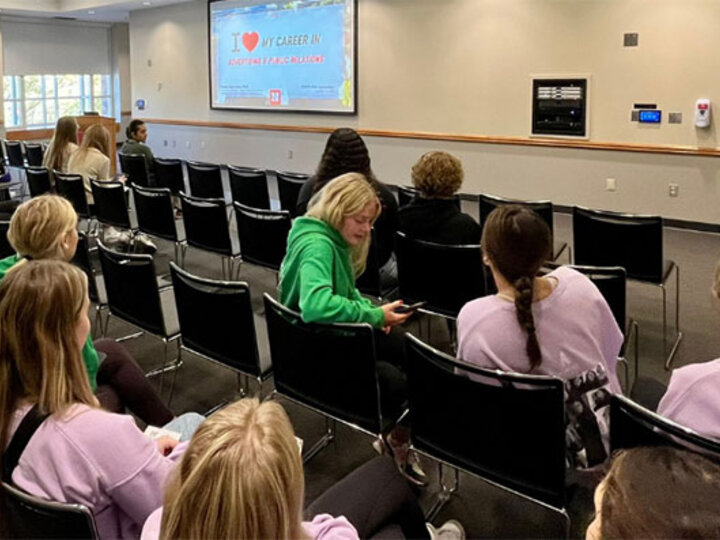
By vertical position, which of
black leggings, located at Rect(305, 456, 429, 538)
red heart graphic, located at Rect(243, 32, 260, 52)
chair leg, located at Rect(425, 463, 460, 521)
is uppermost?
red heart graphic, located at Rect(243, 32, 260, 52)

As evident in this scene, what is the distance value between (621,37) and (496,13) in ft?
5.14

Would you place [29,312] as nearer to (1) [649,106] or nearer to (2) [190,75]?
(1) [649,106]

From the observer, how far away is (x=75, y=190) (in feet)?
18.5

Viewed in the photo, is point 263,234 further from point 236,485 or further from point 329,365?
point 236,485

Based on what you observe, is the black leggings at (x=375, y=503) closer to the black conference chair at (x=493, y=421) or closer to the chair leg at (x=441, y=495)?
the black conference chair at (x=493, y=421)

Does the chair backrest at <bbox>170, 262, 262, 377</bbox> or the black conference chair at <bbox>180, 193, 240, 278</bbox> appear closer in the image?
the chair backrest at <bbox>170, 262, 262, 377</bbox>

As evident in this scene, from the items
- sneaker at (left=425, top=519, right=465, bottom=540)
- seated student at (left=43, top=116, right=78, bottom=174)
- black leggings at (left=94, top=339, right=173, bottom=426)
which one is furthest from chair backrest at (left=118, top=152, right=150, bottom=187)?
sneaker at (left=425, top=519, right=465, bottom=540)

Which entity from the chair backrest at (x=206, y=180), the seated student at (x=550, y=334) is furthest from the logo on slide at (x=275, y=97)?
the seated student at (x=550, y=334)

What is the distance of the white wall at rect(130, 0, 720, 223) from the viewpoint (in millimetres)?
6727

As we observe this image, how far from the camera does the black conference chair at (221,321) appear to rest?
2.67m

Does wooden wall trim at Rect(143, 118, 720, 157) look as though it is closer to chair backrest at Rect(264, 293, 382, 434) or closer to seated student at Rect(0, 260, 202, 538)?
chair backrest at Rect(264, 293, 382, 434)

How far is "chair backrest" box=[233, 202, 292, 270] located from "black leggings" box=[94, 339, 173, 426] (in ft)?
5.47

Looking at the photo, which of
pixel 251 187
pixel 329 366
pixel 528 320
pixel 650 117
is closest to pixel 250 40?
pixel 251 187

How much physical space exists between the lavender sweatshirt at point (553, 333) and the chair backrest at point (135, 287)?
5.35 feet
